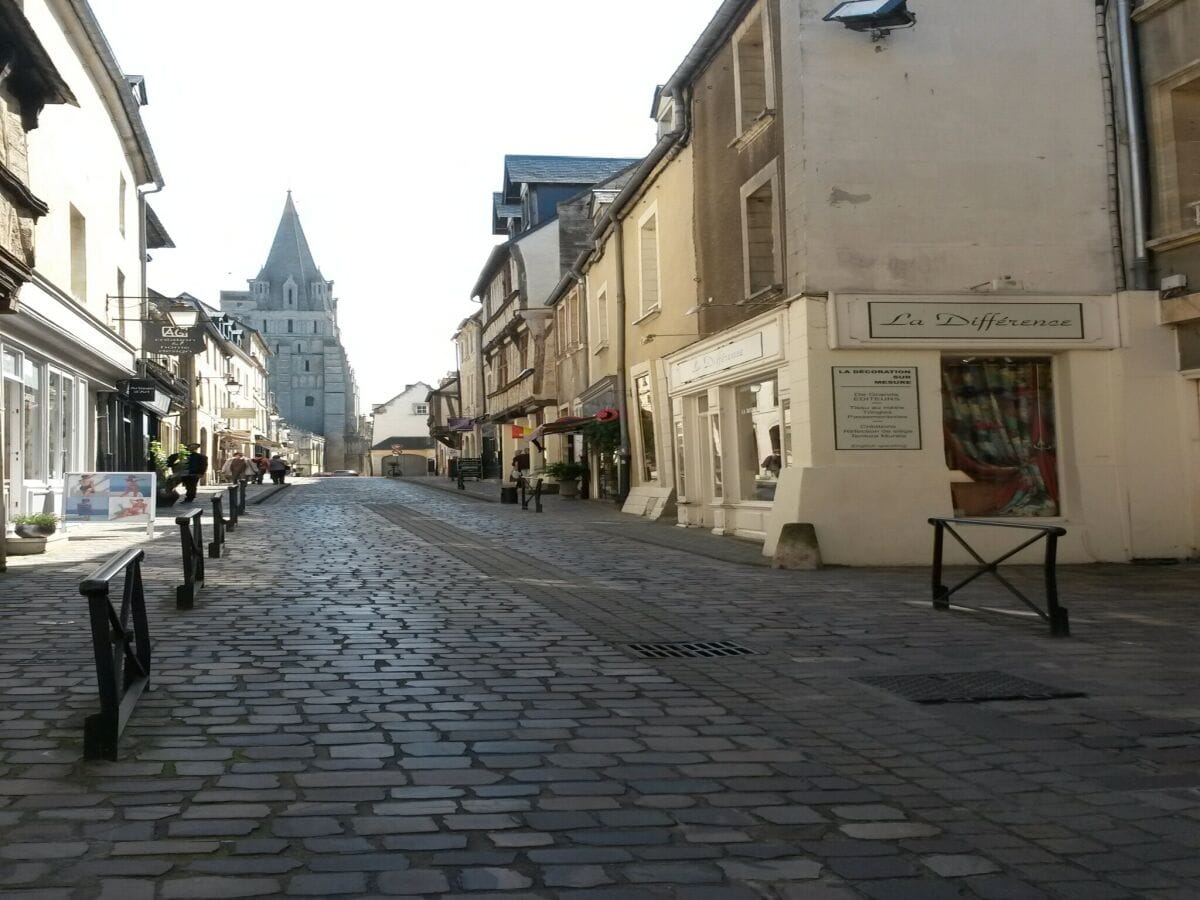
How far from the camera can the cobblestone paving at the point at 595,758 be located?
3.52 meters

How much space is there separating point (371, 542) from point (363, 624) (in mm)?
8048

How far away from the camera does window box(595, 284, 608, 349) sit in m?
25.5

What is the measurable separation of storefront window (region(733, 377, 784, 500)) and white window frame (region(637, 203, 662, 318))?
14.4 ft

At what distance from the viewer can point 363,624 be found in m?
8.42

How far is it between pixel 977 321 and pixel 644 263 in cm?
930

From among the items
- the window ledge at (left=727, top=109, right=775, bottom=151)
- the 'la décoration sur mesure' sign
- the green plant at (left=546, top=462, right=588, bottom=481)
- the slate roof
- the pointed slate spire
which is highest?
the pointed slate spire

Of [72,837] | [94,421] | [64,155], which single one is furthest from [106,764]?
[94,421]

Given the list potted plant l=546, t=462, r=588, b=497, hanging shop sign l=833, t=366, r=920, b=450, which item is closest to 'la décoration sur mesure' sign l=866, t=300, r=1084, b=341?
hanging shop sign l=833, t=366, r=920, b=450

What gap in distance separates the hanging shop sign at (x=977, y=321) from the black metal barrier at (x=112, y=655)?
9152 mm

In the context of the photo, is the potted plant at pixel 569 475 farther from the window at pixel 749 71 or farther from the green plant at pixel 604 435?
the window at pixel 749 71

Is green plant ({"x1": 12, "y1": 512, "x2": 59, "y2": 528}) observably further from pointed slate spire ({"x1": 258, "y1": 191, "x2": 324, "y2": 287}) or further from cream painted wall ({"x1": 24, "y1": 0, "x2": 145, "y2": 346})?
pointed slate spire ({"x1": 258, "y1": 191, "x2": 324, "y2": 287})

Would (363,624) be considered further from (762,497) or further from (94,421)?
(94,421)

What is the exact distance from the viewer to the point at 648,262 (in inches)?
856

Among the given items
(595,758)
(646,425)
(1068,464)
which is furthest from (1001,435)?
(595,758)
